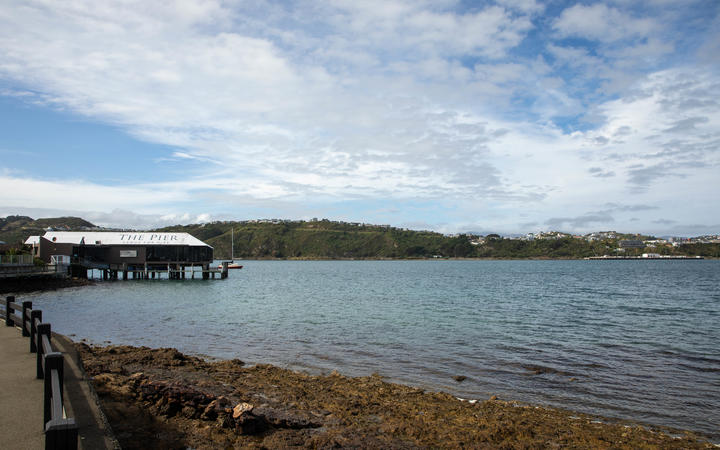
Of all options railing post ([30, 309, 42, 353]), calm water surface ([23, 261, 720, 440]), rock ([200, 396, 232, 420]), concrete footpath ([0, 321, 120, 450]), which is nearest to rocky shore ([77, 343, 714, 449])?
rock ([200, 396, 232, 420])

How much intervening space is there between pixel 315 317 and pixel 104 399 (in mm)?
20277

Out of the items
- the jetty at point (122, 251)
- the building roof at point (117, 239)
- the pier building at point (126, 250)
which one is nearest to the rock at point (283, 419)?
the building roof at point (117, 239)

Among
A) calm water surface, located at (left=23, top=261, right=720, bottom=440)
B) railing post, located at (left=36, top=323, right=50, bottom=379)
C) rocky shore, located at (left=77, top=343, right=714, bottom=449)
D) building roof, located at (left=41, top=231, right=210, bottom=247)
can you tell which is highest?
building roof, located at (left=41, top=231, right=210, bottom=247)

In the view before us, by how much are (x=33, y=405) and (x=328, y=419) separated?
5.33 metres

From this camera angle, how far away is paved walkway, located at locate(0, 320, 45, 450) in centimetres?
604

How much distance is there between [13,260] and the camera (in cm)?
5438

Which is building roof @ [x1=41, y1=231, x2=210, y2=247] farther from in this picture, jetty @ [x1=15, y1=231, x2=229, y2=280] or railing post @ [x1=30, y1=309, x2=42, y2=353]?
railing post @ [x1=30, y1=309, x2=42, y2=353]

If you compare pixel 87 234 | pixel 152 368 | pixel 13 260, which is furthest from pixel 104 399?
pixel 87 234

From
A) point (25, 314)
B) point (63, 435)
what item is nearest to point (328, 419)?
point (63, 435)

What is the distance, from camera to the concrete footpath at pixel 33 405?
5.99 metres

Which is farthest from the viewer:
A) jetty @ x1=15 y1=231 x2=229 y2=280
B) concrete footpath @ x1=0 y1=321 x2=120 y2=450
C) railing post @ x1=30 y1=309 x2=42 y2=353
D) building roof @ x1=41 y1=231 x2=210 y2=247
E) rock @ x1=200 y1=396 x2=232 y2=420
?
building roof @ x1=41 y1=231 x2=210 y2=247

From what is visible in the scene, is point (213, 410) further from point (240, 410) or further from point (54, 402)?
point (54, 402)

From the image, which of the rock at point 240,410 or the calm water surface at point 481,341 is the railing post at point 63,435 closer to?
the rock at point 240,410

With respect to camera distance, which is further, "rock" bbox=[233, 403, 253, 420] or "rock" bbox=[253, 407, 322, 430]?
"rock" bbox=[253, 407, 322, 430]
